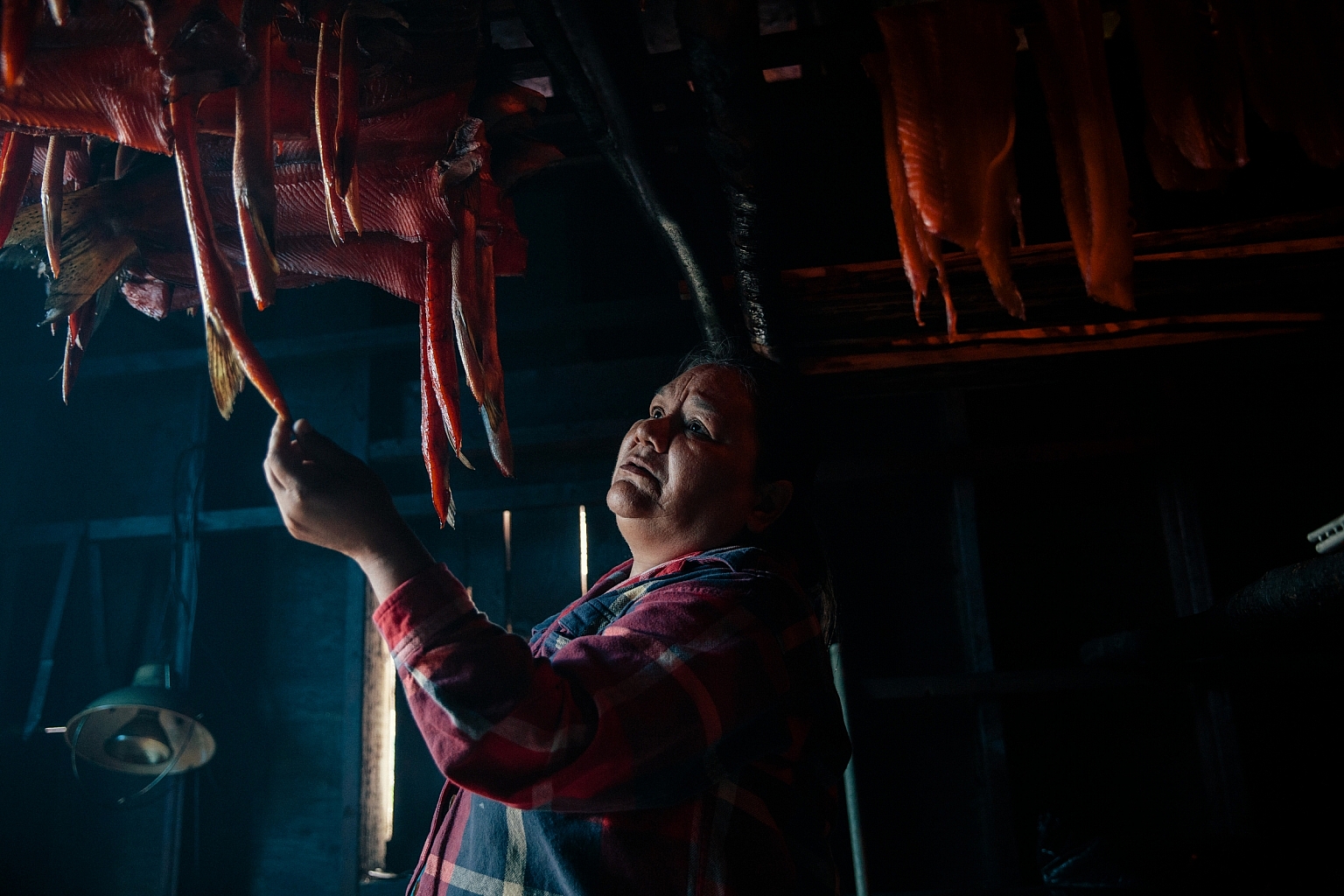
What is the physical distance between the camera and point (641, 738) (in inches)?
47.1

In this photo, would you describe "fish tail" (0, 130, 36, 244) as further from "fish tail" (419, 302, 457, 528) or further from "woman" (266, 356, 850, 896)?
"woman" (266, 356, 850, 896)

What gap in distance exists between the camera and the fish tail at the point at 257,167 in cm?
144

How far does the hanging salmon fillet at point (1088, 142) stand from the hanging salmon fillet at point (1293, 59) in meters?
0.27

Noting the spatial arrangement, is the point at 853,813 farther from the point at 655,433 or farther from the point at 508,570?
the point at 508,570

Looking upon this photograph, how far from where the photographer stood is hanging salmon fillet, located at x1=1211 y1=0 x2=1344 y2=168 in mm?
1646

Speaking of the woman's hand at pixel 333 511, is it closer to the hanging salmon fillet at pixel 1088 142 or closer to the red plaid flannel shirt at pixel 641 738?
the red plaid flannel shirt at pixel 641 738

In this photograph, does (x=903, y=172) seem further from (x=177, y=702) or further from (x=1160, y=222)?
(x=177, y=702)

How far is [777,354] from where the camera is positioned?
2.61m

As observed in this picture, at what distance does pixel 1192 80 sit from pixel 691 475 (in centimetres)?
138

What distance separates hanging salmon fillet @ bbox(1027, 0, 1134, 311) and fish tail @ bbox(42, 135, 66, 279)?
210 cm

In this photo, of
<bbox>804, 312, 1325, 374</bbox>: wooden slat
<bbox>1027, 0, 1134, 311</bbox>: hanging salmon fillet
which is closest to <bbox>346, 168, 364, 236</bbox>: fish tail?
<bbox>1027, 0, 1134, 311</bbox>: hanging salmon fillet

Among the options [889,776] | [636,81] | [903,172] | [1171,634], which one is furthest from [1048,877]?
[636,81]

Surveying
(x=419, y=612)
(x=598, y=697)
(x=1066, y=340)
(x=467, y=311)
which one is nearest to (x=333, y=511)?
(x=419, y=612)

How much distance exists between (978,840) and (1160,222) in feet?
8.97
